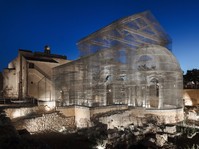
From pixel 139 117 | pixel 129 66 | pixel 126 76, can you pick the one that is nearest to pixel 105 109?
pixel 139 117

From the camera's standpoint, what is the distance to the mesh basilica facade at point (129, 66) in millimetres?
19359

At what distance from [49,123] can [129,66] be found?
9591mm

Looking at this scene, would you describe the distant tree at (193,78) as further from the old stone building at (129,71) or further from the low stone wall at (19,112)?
the low stone wall at (19,112)

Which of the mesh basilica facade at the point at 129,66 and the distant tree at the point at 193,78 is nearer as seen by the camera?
the mesh basilica facade at the point at 129,66

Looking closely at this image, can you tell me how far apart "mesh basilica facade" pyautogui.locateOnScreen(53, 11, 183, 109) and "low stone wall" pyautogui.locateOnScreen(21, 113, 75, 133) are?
13.1ft

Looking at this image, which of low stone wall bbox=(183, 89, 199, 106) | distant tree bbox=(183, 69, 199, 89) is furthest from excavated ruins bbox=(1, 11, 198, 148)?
distant tree bbox=(183, 69, 199, 89)

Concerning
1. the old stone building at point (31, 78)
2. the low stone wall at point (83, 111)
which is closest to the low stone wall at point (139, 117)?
the low stone wall at point (83, 111)

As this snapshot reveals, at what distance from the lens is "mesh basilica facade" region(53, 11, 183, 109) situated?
19.4 meters

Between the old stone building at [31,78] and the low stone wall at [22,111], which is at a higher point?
the old stone building at [31,78]

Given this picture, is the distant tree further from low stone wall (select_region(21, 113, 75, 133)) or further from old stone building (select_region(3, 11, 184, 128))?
low stone wall (select_region(21, 113, 75, 133))

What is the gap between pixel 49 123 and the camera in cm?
1688

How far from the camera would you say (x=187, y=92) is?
32219 mm

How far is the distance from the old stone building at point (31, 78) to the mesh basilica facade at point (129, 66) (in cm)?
448

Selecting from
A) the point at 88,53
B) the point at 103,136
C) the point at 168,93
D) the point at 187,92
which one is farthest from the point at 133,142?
the point at 187,92
